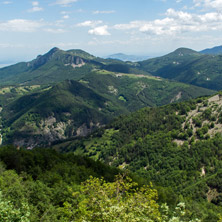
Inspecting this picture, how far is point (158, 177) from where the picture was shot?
151 m

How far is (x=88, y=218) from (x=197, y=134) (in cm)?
17639

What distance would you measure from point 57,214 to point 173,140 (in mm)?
169851

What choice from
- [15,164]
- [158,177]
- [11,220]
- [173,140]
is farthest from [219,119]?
[11,220]

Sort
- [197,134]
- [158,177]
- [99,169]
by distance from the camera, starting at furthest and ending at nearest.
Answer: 1. [197,134]
2. [158,177]
3. [99,169]

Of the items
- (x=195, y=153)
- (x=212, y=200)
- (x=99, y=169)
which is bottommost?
(x=212, y=200)

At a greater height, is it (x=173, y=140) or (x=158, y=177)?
(x=173, y=140)

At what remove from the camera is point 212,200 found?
11944 centimetres

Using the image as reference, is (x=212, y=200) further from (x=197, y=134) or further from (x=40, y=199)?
(x=40, y=199)

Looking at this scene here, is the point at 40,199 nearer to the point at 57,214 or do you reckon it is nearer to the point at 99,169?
the point at 57,214

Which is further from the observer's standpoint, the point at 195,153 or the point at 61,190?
the point at 195,153

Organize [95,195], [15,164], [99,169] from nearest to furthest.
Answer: [95,195]
[15,164]
[99,169]

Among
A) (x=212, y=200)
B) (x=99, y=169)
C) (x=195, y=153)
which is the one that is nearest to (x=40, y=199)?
(x=99, y=169)

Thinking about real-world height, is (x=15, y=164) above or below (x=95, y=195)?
below

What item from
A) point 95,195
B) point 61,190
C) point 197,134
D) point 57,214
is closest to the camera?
point 95,195
